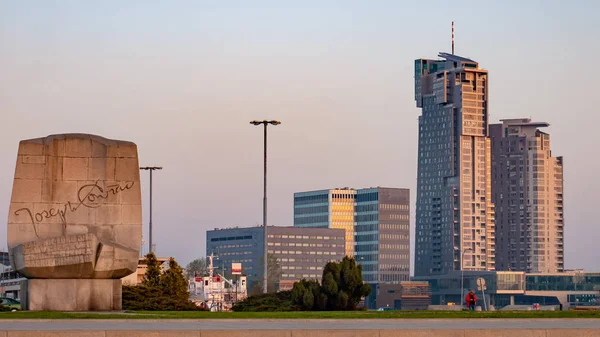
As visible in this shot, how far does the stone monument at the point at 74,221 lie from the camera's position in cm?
4850

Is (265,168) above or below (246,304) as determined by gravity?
above

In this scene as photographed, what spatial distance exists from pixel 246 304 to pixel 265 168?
15.3 meters

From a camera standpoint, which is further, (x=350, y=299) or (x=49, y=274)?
(x=350, y=299)

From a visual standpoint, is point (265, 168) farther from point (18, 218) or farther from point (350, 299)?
point (18, 218)

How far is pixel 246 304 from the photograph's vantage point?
61.9 metres

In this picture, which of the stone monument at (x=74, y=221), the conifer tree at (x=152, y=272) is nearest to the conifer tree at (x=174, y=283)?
the conifer tree at (x=152, y=272)

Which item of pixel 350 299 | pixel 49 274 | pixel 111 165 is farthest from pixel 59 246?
pixel 350 299

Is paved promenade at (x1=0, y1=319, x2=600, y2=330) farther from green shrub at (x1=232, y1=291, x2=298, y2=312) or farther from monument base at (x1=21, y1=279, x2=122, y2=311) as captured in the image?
green shrub at (x1=232, y1=291, x2=298, y2=312)

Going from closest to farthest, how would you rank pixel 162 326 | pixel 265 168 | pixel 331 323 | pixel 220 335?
pixel 220 335
pixel 162 326
pixel 331 323
pixel 265 168

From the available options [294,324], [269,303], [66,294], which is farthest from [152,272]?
[294,324]
